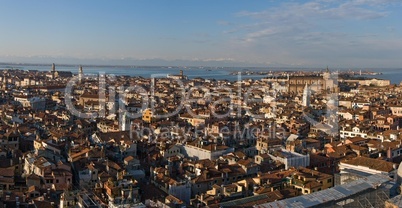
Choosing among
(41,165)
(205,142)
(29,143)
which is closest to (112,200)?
(41,165)

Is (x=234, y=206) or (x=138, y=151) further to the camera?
(x=138, y=151)

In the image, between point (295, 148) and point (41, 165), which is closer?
point (41, 165)

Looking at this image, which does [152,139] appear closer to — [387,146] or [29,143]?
[29,143]

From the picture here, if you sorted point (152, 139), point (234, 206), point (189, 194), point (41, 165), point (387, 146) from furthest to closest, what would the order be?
point (152, 139), point (387, 146), point (41, 165), point (189, 194), point (234, 206)

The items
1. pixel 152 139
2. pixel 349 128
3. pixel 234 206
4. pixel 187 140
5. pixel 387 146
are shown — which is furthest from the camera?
pixel 349 128

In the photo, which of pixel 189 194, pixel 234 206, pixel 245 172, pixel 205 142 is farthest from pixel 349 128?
pixel 234 206

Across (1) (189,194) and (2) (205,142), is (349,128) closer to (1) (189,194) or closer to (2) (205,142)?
(2) (205,142)

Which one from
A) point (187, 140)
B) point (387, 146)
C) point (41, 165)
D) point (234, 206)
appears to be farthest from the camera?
point (187, 140)

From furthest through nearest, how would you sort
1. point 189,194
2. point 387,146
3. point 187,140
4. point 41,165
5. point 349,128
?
point 349,128, point 187,140, point 387,146, point 41,165, point 189,194
